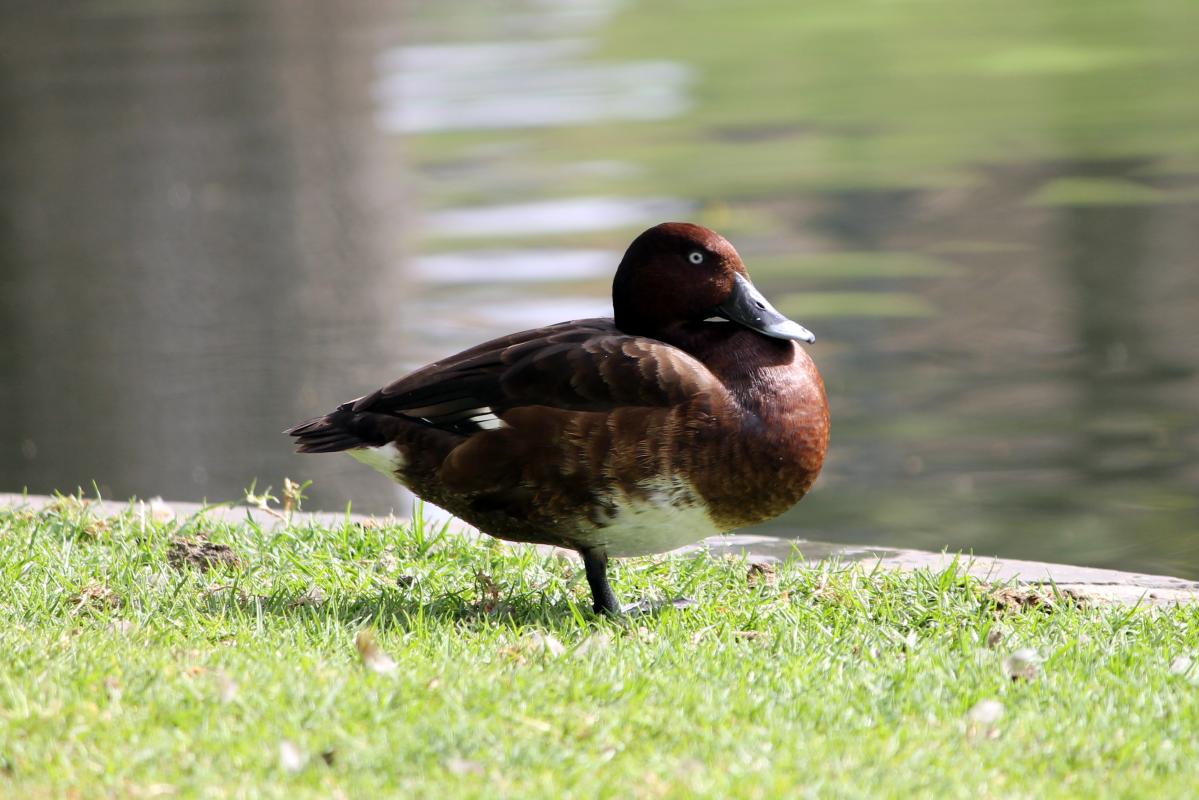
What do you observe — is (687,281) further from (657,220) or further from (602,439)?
(657,220)

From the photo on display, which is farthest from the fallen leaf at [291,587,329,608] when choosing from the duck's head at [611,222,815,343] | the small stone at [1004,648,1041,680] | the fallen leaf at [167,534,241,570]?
the small stone at [1004,648,1041,680]

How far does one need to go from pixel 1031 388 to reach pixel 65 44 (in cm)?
2118

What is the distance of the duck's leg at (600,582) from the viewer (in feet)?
15.6

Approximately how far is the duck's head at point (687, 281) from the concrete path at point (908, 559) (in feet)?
3.21

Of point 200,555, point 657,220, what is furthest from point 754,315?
point 657,220

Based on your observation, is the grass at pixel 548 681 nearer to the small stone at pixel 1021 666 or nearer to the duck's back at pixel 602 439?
the small stone at pixel 1021 666

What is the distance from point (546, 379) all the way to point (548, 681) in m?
1.03

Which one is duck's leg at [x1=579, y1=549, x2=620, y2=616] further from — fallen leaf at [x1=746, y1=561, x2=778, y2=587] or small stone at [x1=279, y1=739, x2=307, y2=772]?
small stone at [x1=279, y1=739, x2=307, y2=772]

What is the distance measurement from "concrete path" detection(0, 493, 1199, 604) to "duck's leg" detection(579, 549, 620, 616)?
0.86 metres

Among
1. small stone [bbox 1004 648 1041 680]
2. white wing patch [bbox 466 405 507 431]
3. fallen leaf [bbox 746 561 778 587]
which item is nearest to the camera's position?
small stone [bbox 1004 648 1041 680]

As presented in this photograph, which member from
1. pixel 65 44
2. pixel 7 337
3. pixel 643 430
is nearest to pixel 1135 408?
pixel 643 430

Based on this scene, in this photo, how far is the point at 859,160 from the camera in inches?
565

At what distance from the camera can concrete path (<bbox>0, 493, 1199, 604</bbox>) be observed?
203 inches

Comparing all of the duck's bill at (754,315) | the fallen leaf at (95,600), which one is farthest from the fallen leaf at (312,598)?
the duck's bill at (754,315)
